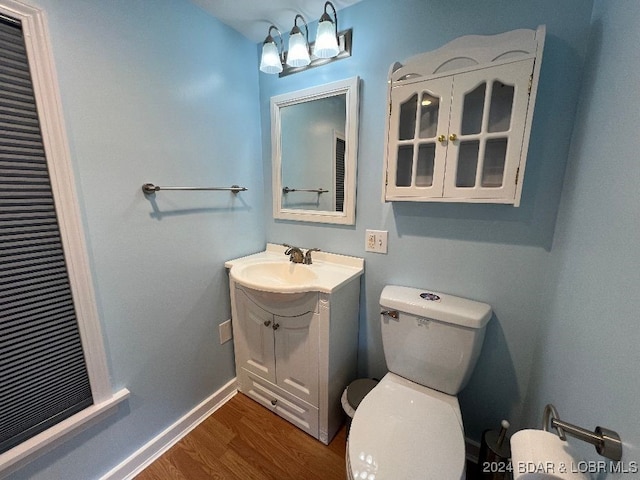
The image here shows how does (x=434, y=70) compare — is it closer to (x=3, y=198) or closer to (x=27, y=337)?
(x=3, y=198)

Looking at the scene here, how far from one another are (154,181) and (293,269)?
818 millimetres

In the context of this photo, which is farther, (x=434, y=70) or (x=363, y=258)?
(x=363, y=258)

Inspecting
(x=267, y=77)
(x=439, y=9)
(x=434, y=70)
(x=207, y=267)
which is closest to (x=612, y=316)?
(x=434, y=70)

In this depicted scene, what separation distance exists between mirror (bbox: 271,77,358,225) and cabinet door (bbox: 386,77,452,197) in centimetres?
27

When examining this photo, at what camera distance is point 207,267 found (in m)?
1.46

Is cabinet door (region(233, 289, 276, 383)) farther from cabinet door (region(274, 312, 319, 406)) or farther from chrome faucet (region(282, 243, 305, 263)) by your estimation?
chrome faucet (region(282, 243, 305, 263))

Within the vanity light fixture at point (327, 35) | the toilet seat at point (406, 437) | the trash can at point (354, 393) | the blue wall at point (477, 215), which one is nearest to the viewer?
the toilet seat at point (406, 437)

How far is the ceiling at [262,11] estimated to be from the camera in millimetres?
1231

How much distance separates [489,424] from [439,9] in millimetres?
1891

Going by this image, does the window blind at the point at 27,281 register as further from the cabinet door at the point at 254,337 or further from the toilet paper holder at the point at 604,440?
the toilet paper holder at the point at 604,440

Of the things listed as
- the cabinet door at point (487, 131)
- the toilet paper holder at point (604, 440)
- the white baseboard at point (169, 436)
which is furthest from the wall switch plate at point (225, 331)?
the toilet paper holder at point (604, 440)

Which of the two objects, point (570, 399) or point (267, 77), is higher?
point (267, 77)

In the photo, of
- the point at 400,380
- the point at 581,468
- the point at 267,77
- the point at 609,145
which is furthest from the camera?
the point at 267,77

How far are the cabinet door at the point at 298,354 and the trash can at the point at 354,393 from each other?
0.52 feet
